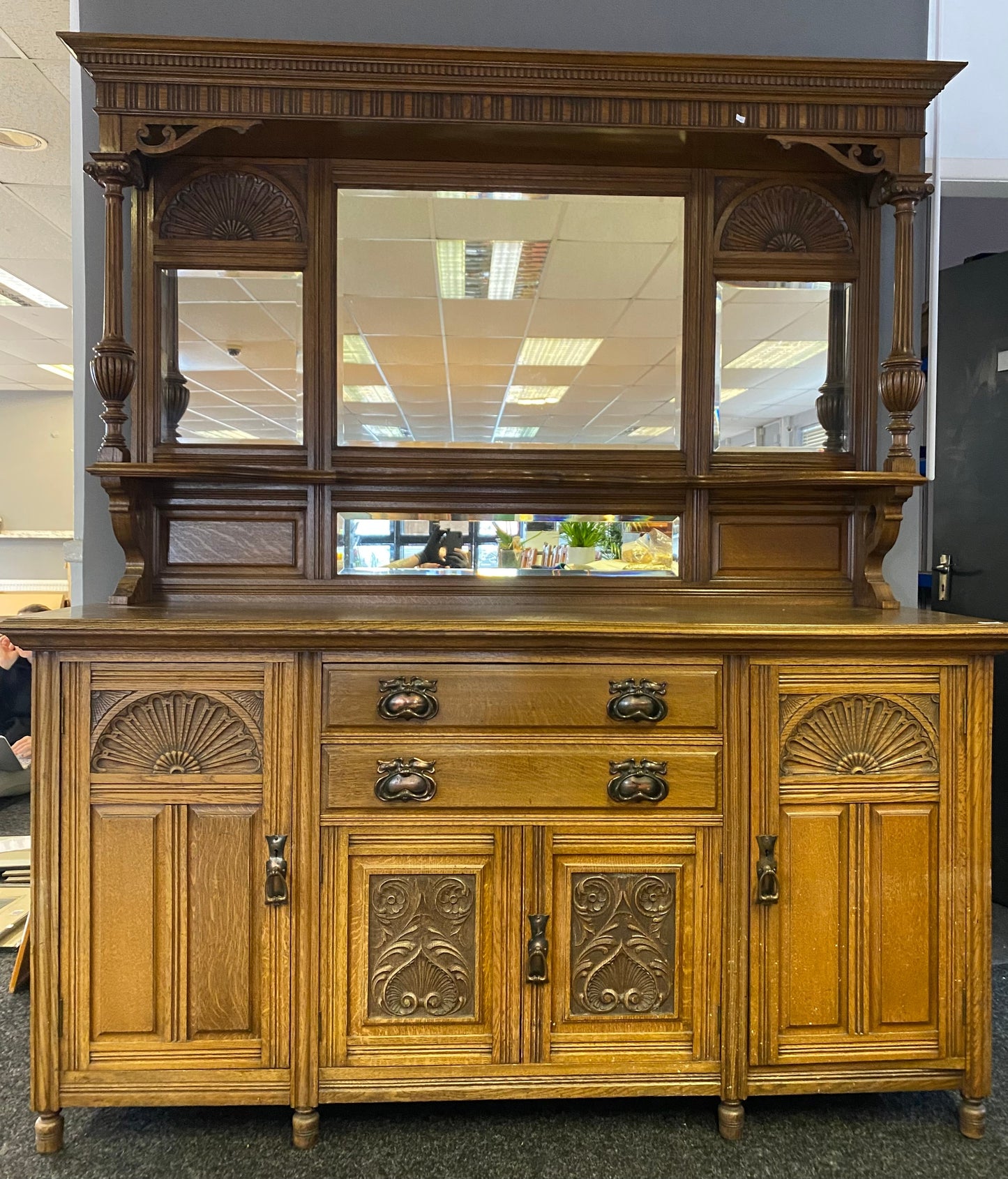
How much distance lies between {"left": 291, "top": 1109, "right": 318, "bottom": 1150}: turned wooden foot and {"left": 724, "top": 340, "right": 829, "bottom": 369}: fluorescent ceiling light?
199 cm

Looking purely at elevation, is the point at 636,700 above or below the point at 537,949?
above

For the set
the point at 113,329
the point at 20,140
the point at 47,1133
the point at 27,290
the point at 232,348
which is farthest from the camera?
the point at 27,290


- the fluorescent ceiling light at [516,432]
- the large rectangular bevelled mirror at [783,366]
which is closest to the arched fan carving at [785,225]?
the large rectangular bevelled mirror at [783,366]

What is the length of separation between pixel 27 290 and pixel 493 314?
5280mm

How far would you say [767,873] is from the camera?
1594 millimetres

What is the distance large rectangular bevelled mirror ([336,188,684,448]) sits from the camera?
2027 millimetres

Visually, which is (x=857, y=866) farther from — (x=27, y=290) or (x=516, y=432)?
(x=27, y=290)

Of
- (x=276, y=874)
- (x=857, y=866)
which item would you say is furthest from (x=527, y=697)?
(x=857, y=866)

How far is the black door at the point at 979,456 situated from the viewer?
2686 millimetres

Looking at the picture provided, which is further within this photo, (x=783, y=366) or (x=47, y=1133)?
(x=783, y=366)

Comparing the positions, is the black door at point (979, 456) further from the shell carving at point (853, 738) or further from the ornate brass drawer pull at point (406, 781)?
the ornate brass drawer pull at point (406, 781)

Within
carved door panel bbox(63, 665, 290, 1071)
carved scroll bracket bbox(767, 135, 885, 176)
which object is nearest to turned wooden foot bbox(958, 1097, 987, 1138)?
carved door panel bbox(63, 665, 290, 1071)

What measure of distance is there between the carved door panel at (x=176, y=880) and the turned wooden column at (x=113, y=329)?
61 cm

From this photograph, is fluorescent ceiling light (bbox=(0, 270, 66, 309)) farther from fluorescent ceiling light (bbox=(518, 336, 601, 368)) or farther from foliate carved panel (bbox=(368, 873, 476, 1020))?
foliate carved panel (bbox=(368, 873, 476, 1020))
